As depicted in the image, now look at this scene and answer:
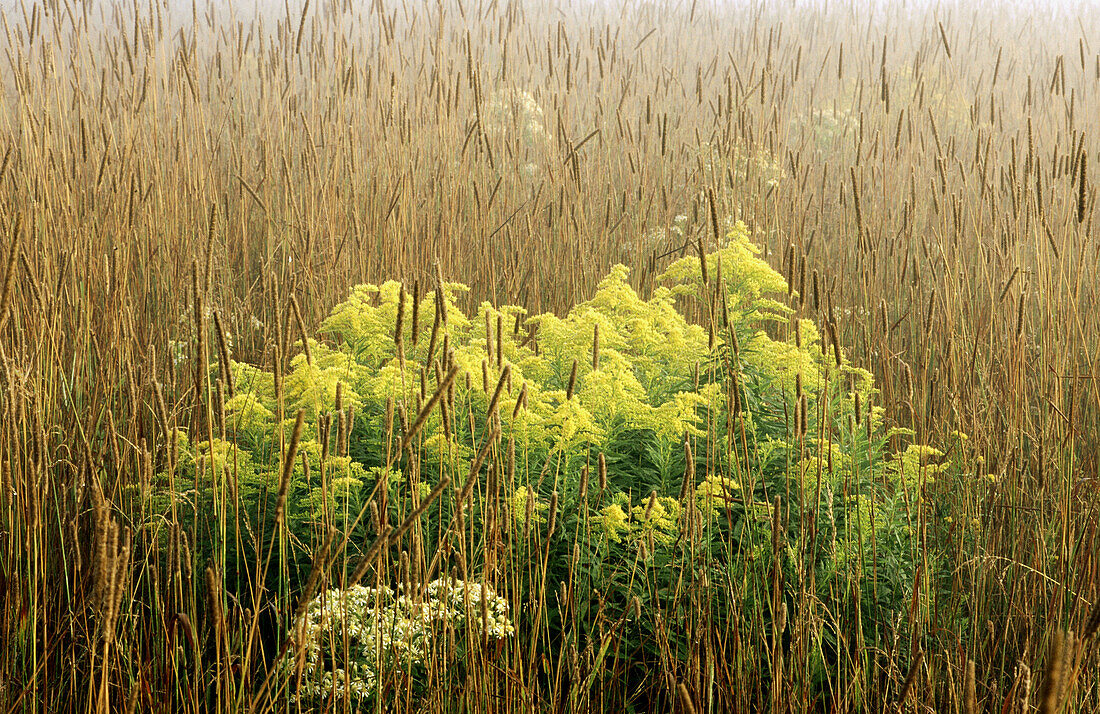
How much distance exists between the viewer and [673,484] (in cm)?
204

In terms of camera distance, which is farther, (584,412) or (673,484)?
(673,484)

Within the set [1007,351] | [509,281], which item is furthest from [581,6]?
[1007,351]

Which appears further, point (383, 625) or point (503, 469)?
point (503, 469)

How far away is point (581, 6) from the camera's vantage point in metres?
9.81

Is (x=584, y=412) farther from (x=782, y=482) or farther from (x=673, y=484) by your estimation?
(x=782, y=482)

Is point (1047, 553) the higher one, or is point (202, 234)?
point (202, 234)

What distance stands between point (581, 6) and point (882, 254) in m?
6.82

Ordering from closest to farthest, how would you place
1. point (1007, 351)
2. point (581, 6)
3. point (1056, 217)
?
1. point (1007, 351)
2. point (1056, 217)
3. point (581, 6)

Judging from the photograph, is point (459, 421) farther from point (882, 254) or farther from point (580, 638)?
point (882, 254)

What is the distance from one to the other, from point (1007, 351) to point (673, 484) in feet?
3.42

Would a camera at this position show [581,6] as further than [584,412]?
Yes

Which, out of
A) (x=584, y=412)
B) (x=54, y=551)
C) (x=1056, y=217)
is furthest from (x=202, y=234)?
(x=1056, y=217)

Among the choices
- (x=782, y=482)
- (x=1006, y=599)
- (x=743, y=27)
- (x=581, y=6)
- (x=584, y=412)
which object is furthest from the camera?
(x=581, y=6)

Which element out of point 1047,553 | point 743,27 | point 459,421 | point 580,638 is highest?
point 743,27
